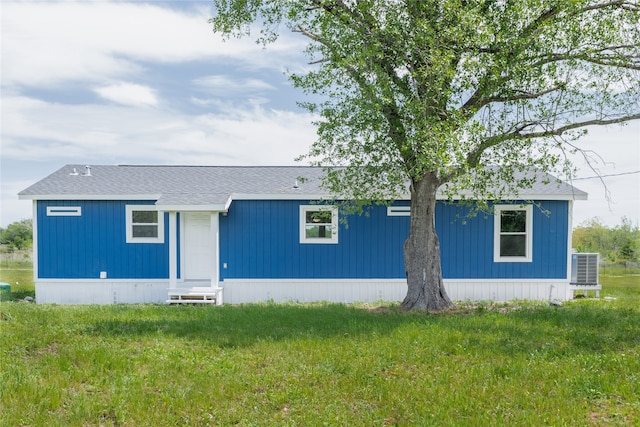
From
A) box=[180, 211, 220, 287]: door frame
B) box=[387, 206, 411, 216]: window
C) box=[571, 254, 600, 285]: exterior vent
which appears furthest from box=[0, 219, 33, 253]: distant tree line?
box=[571, 254, 600, 285]: exterior vent

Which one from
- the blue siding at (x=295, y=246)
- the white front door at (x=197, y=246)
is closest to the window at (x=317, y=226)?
the blue siding at (x=295, y=246)

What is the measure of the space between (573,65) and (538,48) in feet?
3.30

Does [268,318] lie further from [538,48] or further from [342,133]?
[538,48]

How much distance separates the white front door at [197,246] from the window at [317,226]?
2.64m

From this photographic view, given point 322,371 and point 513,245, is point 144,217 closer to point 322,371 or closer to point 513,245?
point 322,371

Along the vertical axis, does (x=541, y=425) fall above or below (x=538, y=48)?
below

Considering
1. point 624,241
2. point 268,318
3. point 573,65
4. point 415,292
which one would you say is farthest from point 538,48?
point 624,241

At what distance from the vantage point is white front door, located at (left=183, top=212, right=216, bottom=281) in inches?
548

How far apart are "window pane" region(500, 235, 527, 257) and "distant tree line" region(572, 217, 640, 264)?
1166 centimetres

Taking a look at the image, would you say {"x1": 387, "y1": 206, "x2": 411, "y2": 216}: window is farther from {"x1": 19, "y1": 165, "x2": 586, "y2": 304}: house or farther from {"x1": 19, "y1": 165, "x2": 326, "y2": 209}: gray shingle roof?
{"x1": 19, "y1": 165, "x2": 326, "y2": 209}: gray shingle roof

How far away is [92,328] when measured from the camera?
859 centimetres

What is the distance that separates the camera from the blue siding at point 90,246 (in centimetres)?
1372

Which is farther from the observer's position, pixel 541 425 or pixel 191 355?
pixel 191 355

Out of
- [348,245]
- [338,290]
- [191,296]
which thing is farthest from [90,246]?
[348,245]
